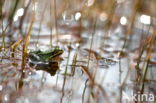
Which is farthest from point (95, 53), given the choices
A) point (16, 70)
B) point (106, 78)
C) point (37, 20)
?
point (37, 20)

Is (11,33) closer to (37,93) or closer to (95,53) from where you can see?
(95,53)

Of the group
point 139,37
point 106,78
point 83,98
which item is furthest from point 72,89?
point 139,37

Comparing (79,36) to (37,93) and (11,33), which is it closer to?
(11,33)

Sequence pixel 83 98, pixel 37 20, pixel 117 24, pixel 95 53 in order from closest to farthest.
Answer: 1. pixel 83 98
2. pixel 95 53
3. pixel 37 20
4. pixel 117 24

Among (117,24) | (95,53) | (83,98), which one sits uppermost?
(117,24)

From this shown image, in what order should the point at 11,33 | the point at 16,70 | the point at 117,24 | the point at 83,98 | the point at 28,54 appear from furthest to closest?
the point at 117,24 → the point at 11,33 → the point at 28,54 → the point at 16,70 → the point at 83,98

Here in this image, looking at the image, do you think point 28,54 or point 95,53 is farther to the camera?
point 95,53

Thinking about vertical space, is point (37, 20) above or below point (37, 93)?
above

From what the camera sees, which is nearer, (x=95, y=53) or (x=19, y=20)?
(x=95, y=53)

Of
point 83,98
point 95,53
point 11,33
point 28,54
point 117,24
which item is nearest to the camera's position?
point 83,98
